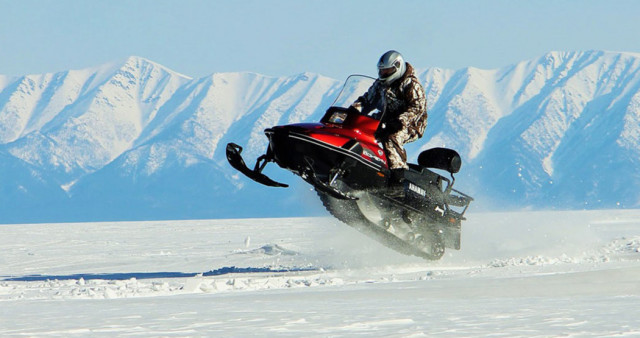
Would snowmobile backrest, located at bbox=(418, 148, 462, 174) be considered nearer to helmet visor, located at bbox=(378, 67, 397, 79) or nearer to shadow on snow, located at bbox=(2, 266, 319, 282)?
helmet visor, located at bbox=(378, 67, 397, 79)

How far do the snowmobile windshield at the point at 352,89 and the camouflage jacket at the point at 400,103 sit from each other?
10 centimetres

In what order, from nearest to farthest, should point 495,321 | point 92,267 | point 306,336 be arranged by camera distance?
1. point 306,336
2. point 495,321
3. point 92,267

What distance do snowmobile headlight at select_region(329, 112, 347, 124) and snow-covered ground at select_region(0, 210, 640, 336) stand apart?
6.46 feet

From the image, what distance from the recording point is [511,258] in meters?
14.5

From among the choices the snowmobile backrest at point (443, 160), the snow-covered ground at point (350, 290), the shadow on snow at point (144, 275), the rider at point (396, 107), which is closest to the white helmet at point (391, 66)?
the rider at point (396, 107)

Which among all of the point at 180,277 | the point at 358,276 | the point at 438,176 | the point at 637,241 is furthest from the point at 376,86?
the point at 637,241

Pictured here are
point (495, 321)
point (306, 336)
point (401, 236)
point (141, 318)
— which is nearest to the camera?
point (306, 336)

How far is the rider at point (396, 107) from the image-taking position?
11.8 meters

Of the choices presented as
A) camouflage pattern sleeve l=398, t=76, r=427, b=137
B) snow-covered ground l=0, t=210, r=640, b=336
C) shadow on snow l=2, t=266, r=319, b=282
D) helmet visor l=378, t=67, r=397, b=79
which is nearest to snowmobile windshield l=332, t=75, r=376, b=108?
helmet visor l=378, t=67, r=397, b=79

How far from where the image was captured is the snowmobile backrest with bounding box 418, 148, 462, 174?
40.6 feet

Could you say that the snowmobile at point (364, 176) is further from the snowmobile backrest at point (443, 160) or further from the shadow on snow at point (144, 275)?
the shadow on snow at point (144, 275)

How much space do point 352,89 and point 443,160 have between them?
1.52 metres

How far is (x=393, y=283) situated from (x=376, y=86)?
9.15 feet

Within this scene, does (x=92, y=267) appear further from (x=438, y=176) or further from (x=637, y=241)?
(x=637, y=241)
